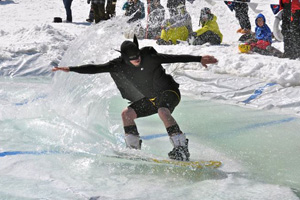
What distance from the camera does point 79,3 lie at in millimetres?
18000

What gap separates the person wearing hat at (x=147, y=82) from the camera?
432 cm

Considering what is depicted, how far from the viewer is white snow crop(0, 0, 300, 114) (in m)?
6.83

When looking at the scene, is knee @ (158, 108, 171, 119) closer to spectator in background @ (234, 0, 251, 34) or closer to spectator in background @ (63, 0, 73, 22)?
spectator in background @ (234, 0, 251, 34)

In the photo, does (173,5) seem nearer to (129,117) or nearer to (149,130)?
(149,130)

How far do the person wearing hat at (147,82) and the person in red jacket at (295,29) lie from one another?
3631mm

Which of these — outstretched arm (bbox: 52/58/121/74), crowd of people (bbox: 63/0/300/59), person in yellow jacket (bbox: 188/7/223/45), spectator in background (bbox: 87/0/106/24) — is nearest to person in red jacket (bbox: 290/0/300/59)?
crowd of people (bbox: 63/0/300/59)

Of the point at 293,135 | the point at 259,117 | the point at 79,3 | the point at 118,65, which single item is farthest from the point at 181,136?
the point at 79,3

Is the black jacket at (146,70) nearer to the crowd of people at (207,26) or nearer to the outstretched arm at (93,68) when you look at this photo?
the outstretched arm at (93,68)

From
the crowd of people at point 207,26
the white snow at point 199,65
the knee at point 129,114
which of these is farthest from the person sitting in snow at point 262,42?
the knee at point 129,114

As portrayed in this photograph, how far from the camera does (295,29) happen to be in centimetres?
780

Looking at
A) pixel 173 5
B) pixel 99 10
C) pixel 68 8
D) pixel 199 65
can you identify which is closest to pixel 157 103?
pixel 199 65

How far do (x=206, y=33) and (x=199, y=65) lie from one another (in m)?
1.30

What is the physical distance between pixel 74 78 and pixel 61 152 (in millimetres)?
2454

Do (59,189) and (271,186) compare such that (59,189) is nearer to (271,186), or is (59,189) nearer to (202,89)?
(271,186)
